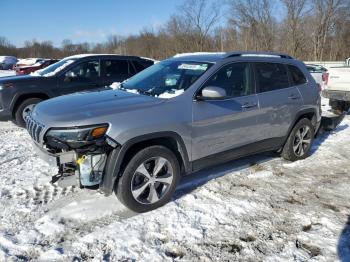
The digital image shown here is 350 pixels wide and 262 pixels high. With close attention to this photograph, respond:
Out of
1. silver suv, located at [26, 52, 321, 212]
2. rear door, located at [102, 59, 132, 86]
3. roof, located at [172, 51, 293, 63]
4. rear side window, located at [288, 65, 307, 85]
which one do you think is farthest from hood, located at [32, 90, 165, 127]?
rear door, located at [102, 59, 132, 86]

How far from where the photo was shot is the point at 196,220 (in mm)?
3791

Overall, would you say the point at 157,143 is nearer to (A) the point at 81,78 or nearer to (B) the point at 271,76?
(B) the point at 271,76

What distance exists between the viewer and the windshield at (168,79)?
4.27 m

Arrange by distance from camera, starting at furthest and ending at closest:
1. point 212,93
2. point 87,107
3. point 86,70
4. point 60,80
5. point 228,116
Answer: point 86,70 < point 60,80 < point 228,116 < point 212,93 < point 87,107

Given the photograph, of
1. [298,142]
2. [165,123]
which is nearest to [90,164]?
[165,123]

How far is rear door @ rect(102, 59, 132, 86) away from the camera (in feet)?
28.0

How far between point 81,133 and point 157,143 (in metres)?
0.89

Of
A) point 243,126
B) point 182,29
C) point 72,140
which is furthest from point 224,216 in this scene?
point 182,29

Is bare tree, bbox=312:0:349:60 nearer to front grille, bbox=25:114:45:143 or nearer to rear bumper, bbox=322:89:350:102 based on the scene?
rear bumper, bbox=322:89:350:102

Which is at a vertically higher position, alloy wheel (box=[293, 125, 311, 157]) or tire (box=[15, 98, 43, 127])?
tire (box=[15, 98, 43, 127])

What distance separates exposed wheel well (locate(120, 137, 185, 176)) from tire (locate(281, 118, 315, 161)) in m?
2.27

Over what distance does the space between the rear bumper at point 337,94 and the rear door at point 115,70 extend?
5238 millimetres

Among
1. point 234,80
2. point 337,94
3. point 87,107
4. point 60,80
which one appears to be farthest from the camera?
point 337,94

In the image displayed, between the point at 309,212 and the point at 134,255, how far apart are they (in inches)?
83.3
